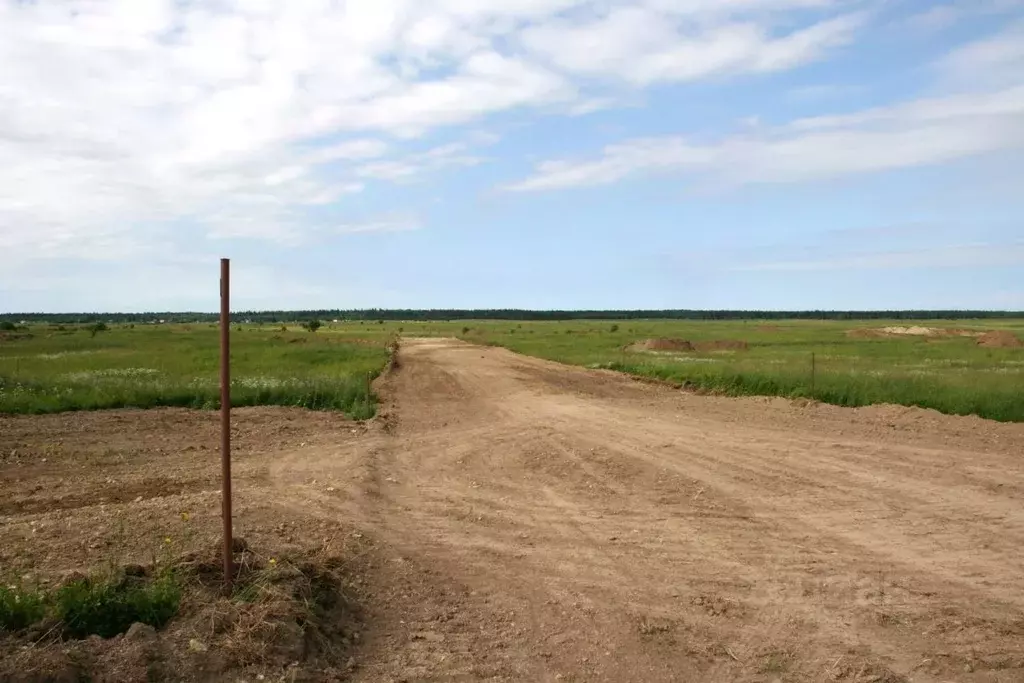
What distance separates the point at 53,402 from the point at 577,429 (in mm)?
11852

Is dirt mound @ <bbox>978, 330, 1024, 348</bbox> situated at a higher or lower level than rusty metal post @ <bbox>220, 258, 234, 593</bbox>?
lower

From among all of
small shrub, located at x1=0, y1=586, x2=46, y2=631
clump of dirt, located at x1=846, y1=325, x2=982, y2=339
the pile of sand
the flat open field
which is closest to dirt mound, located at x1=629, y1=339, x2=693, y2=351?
the pile of sand

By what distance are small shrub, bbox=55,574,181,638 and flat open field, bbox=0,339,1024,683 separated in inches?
8.4

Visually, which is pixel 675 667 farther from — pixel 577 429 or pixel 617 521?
pixel 577 429

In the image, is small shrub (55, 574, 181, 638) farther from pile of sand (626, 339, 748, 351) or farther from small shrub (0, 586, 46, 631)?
pile of sand (626, 339, 748, 351)

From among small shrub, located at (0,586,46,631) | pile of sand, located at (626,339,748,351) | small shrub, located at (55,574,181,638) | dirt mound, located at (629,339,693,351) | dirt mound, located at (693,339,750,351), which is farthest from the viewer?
dirt mound, located at (693,339,750,351)

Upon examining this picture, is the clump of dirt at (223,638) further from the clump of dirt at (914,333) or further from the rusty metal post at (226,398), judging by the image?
the clump of dirt at (914,333)

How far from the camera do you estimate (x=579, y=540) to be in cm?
802

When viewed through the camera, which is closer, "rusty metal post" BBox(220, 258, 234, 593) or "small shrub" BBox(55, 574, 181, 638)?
"small shrub" BBox(55, 574, 181, 638)

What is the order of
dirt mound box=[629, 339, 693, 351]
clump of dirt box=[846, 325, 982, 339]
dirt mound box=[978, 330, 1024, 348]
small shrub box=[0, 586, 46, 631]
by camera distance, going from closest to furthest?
small shrub box=[0, 586, 46, 631], dirt mound box=[629, 339, 693, 351], dirt mound box=[978, 330, 1024, 348], clump of dirt box=[846, 325, 982, 339]

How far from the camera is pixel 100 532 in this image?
726cm

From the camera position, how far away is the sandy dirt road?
5484 mm

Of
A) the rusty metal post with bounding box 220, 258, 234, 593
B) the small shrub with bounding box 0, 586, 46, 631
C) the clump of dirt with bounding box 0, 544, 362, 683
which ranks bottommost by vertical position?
the clump of dirt with bounding box 0, 544, 362, 683

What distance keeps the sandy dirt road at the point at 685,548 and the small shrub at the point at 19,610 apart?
2039mm
